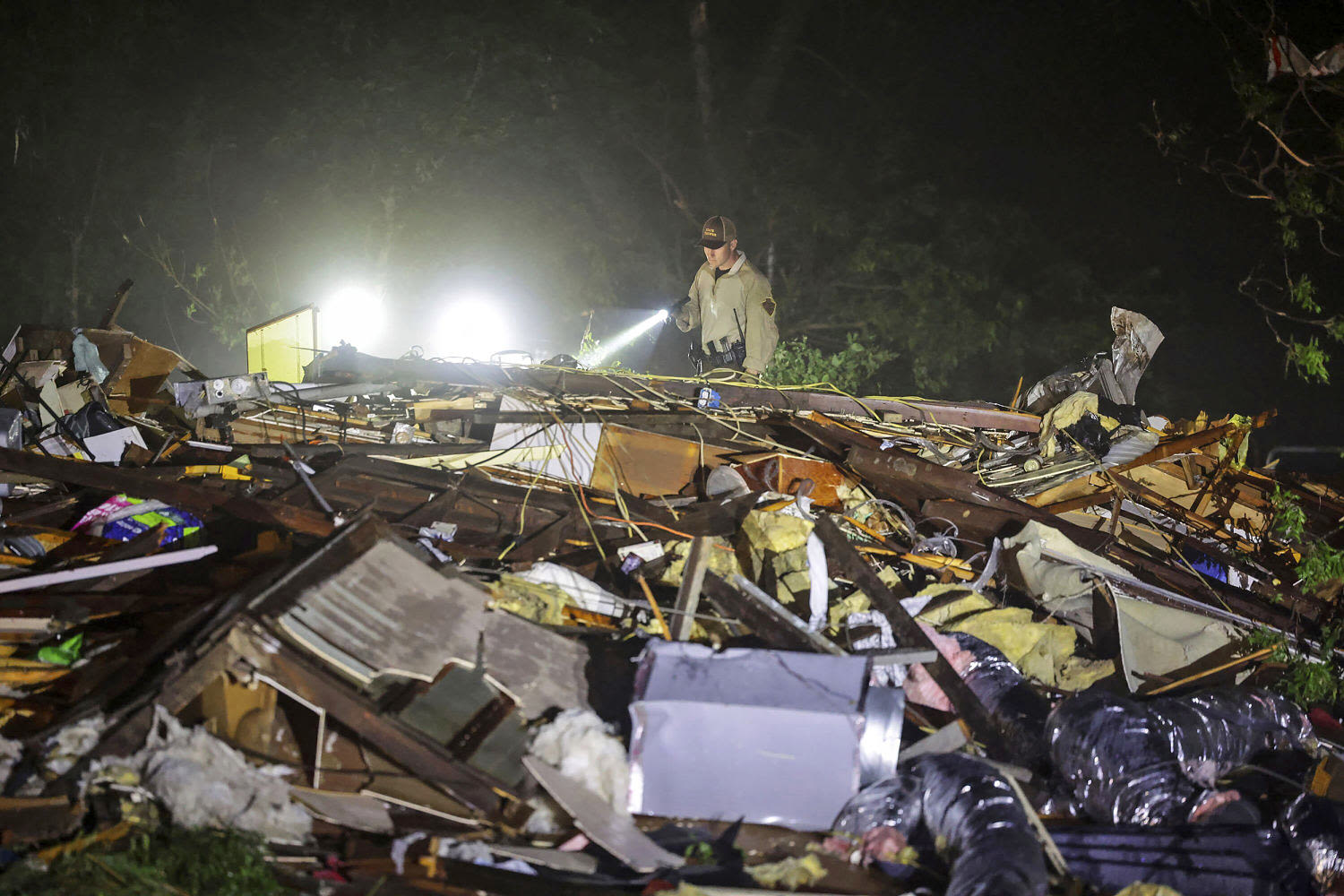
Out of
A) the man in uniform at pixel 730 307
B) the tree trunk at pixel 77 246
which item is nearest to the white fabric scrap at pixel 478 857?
the man in uniform at pixel 730 307

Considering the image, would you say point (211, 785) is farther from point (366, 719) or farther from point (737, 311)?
point (737, 311)

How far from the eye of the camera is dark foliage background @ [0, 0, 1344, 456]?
12.7m

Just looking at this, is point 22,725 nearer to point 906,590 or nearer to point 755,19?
point 906,590

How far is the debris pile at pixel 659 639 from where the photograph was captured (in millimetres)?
2900

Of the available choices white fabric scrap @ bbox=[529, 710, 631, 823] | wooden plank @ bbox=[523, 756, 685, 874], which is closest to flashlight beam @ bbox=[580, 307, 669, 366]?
white fabric scrap @ bbox=[529, 710, 631, 823]

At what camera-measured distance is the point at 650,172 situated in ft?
51.8

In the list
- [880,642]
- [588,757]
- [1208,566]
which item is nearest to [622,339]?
[880,642]

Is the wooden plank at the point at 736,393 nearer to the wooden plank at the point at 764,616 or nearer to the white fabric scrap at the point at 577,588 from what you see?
the white fabric scrap at the point at 577,588

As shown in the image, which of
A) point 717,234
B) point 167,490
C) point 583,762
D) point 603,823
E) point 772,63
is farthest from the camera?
point 772,63

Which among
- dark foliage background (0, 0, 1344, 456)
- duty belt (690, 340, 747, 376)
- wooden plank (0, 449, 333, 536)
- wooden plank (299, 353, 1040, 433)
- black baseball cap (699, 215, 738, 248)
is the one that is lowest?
wooden plank (0, 449, 333, 536)

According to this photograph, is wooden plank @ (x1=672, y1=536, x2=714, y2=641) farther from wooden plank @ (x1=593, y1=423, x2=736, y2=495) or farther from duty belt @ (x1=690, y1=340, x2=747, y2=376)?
duty belt @ (x1=690, y1=340, x2=747, y2=376)

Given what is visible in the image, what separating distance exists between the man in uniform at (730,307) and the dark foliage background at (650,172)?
5.66m

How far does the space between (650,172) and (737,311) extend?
931cm

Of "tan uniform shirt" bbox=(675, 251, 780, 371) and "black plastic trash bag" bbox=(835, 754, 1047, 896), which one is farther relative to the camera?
"tan uniform shirt" bbox=(675, 251, 780, 371)
